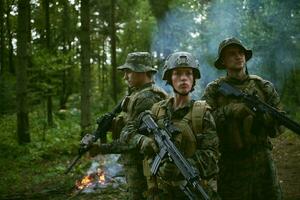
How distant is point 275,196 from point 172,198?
1.29 m

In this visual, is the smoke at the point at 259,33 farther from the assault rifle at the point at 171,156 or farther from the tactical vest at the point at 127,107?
the assault rifle at the point at 171,156

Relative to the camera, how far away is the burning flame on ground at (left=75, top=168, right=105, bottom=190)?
902cm

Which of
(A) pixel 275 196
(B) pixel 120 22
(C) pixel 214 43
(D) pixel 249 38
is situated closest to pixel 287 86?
(D) pixel 249 38

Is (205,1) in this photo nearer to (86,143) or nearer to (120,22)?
(120,22)

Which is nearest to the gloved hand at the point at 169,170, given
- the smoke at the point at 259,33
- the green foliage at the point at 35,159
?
the green foliage at the point at 35,159

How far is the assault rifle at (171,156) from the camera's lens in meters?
3.19

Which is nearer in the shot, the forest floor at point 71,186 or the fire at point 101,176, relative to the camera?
the forest floor at point 71,186

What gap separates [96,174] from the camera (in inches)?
380

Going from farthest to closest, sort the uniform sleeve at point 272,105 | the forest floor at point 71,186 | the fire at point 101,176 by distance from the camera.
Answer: the fire at point 101,176, the forest floor at point 71,186, the uniform sleeve at point 272,105

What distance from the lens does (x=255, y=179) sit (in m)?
4.32

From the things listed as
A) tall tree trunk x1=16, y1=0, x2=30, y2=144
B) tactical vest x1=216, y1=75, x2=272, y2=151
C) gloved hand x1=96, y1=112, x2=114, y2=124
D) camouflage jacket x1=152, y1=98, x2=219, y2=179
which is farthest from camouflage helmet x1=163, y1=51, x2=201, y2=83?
tall tree trunk x1=16, y1=0, x2=30, y2=144

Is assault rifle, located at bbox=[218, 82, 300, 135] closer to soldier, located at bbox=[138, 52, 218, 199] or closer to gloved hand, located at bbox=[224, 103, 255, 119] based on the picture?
gloved hand, located at bbox=[224, 103, 255, 119]

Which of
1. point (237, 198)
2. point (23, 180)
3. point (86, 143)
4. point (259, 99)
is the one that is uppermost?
point (259, 99)

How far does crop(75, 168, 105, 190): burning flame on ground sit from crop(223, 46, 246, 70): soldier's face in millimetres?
5407
